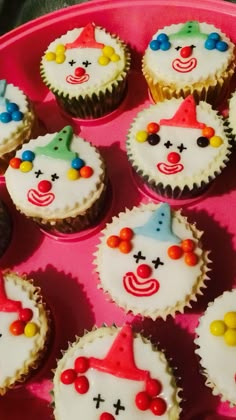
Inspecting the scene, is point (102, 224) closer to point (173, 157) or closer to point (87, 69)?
point (173, 157)

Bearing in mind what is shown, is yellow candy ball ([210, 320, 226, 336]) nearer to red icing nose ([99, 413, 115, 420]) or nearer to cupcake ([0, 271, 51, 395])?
red icing nose ([99, 413, 115, 420])

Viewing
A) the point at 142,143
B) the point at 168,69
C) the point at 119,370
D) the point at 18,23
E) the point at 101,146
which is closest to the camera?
the point at 119,370

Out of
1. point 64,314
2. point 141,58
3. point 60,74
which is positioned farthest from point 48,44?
point 64,314

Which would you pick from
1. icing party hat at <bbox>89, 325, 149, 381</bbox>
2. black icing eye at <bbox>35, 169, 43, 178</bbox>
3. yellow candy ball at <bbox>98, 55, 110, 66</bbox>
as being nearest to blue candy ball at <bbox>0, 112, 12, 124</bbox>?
black icing eye at <bbox>35, 169, 43, 178</bbox>

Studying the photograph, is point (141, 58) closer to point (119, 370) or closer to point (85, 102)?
point (85, 102)

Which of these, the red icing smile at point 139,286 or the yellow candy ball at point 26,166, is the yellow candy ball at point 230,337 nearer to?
the red icing smile at point 139,286
